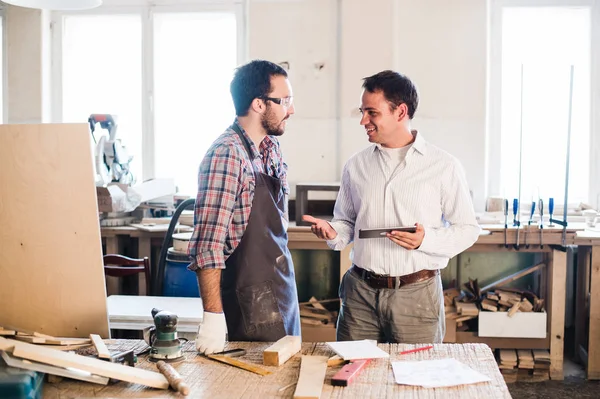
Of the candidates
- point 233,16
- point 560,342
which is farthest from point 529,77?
point 233,16

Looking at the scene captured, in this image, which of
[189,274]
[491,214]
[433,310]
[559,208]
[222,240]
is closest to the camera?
[222,240]

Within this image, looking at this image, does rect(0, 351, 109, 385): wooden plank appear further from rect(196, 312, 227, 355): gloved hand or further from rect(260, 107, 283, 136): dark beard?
rect(260, 107, 283, 136): dark beard

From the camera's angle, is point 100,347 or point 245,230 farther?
point 245,230

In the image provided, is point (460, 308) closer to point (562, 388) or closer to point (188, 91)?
point (562, 388)

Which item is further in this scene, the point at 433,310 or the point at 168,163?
the point at 168,163

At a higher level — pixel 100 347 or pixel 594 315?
pixel 100 347

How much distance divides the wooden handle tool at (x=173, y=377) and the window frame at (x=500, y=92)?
135 inches

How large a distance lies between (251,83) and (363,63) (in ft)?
7.66

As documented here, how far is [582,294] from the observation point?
428cm

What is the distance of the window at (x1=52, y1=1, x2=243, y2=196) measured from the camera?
493cm

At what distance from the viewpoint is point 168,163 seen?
16.4 ft

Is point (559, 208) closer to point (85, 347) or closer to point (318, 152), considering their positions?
point (318, 152)

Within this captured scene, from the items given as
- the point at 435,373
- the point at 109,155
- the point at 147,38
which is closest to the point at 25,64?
the point at 147,38

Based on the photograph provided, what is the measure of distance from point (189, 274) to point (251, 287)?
1.54 meters
